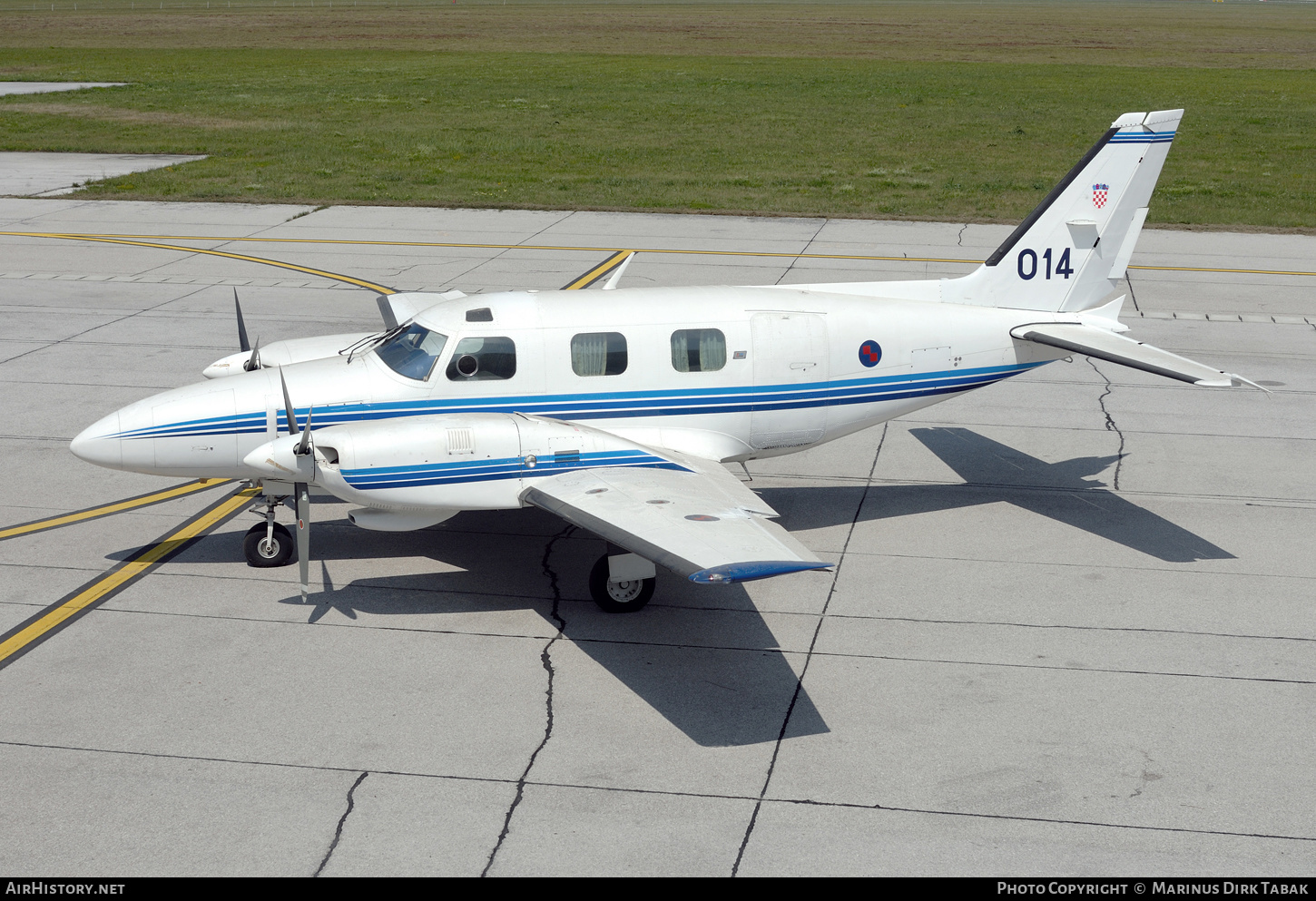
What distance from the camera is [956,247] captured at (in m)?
30.3

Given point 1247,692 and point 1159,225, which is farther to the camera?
point 1159,225

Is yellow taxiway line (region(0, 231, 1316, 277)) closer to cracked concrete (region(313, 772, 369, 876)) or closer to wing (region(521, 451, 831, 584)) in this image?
wing (region(521, 451, 831, 584))

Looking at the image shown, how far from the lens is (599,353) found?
44.9 ft

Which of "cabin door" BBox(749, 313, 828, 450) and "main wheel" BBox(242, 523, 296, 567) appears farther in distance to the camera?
"cabin door" BBox(749, 313, 828, 450)

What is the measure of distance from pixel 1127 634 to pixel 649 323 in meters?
6.11

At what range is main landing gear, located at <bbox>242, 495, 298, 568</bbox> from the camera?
1334 centimetres

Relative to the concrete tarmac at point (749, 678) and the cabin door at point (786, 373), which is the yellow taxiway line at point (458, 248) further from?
the cabin door at point (786, 373)

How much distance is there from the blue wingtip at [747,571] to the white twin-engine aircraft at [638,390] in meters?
0.03

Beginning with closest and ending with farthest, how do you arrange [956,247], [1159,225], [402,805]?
[402,805] < [956,247] < [1159,225]

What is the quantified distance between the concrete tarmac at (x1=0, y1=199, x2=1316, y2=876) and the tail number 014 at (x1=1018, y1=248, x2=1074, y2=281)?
9.13 ft

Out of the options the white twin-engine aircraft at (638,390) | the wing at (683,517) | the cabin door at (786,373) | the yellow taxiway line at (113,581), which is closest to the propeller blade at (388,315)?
the white twin-engine aircraft at (638,390)

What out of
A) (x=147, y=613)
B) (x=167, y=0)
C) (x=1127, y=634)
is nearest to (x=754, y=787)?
(x=1127, y=634)

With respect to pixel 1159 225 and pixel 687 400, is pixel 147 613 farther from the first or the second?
pixel 1159 225

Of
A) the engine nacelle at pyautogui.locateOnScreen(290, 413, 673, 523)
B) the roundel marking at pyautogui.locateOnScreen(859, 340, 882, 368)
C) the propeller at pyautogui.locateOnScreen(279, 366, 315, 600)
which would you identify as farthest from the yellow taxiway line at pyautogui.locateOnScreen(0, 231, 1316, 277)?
the propeller at pyautogui.locateOnScreen(279, 366, 315, 600)
